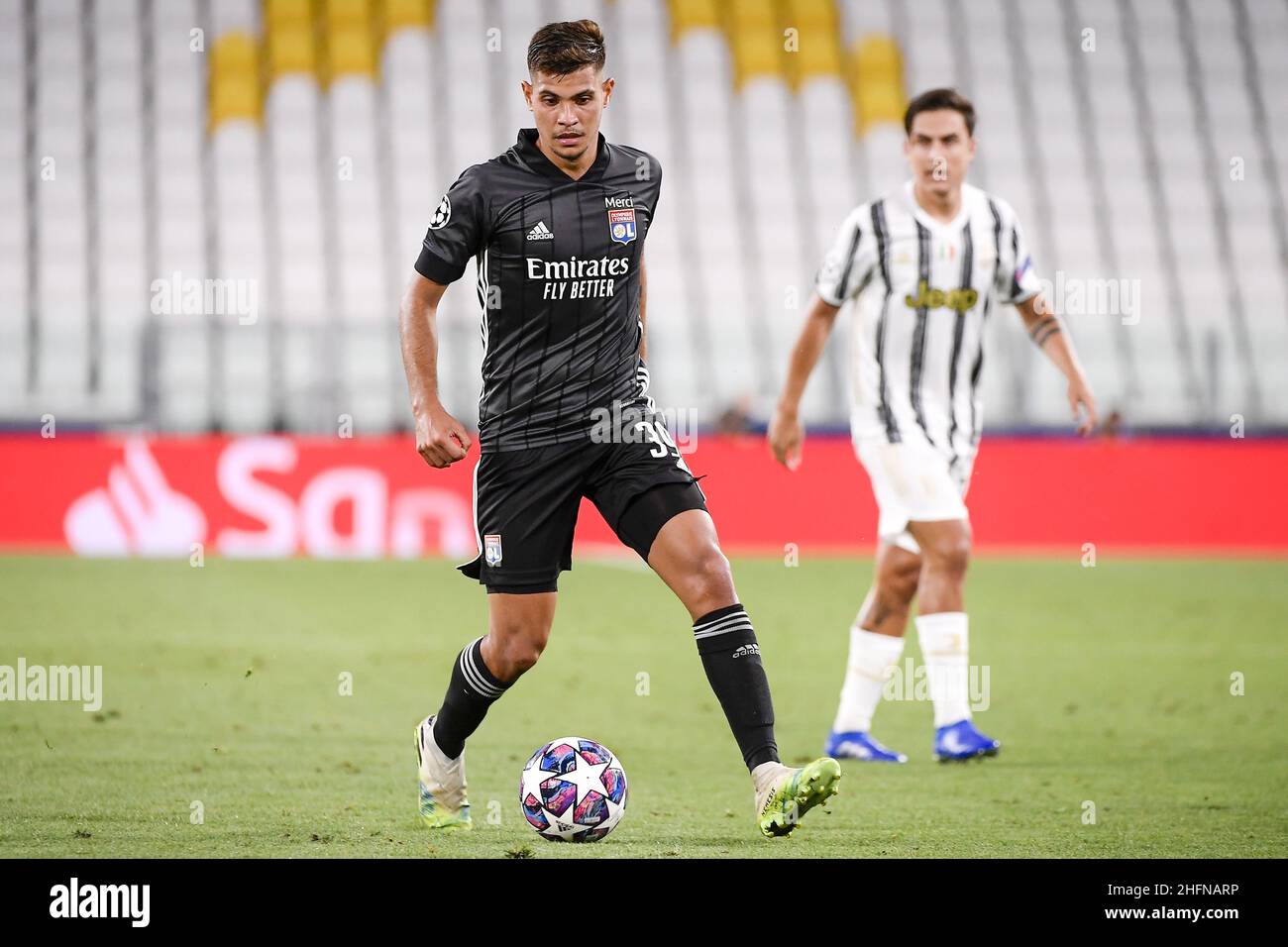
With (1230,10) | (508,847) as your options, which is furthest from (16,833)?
(1230,10)

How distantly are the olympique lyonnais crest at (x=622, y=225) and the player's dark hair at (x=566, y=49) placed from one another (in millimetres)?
403

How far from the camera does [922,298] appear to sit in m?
6.72

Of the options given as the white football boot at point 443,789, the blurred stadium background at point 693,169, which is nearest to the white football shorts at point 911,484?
the white football boot at point 443,789

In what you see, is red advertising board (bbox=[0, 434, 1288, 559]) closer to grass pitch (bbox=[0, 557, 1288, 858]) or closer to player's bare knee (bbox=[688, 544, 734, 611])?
grass pitch (bbox=[0, 557, 1288, 858])

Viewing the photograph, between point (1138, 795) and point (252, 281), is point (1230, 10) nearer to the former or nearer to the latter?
point (252, 281)

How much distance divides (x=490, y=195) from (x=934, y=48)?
73.7 feet

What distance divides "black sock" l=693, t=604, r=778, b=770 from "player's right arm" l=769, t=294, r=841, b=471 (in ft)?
6.33

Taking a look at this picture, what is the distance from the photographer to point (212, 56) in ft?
81.2

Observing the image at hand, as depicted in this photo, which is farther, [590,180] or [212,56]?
[212,56]

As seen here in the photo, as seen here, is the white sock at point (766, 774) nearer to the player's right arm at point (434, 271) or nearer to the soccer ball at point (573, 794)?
the soccer ball at point (573, 794)

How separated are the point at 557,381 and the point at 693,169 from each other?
20.6m

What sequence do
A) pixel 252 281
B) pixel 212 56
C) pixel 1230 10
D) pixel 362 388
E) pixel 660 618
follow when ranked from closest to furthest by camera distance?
pixel 660 618, pixel 362 388, pixel 252 281, pixel 212 56, pixel 1230 10

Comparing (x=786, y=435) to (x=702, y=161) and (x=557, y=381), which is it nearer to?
(x=557, y=381)

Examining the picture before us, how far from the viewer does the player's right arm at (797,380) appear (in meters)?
6.62
